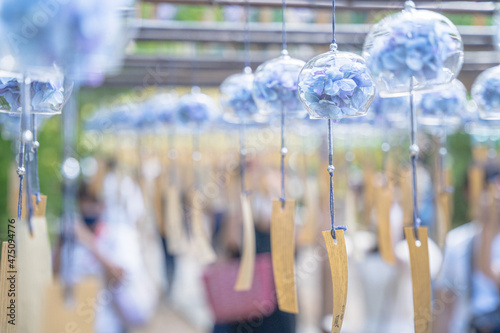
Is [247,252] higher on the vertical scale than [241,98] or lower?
lower

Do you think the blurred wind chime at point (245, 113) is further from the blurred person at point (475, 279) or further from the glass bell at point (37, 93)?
the blurred person at point (475, 279)

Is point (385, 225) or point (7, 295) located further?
point (385, 225)

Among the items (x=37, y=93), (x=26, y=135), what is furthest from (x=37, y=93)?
(x=26, y=135)

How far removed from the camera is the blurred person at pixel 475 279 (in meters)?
2.14

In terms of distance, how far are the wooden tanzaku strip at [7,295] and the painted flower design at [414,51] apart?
0.77 meters

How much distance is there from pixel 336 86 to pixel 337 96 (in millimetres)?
18

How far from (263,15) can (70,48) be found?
316 centimetres

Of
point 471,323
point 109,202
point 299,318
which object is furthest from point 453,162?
point 109,202

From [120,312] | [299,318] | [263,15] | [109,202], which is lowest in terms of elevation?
[299,318]

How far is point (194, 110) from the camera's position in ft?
5.75

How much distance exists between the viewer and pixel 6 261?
87 cm

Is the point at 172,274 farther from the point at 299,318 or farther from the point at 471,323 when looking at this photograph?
the point at 471,323

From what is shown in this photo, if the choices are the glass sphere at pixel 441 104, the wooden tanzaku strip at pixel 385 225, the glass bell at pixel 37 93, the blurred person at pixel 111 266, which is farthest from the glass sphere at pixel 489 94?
the blurred person at pixel 111 266

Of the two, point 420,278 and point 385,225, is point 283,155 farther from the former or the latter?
point 385,225
